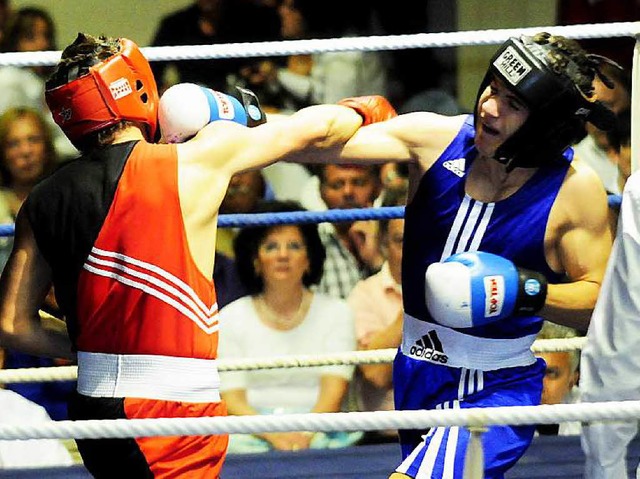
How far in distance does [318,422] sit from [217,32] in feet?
8.31

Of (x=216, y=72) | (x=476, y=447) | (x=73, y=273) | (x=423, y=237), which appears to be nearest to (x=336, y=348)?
(x=216, y=72)

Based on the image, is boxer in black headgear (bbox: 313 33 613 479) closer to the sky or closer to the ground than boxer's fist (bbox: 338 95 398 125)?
closer to the ground

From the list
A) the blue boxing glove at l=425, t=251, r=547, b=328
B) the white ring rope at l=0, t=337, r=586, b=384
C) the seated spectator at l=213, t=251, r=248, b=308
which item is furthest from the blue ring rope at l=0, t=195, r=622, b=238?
the seated spectator at l=213, t=251, r=248, b=308

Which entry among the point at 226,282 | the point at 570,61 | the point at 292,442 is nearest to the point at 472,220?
the point at 570,61

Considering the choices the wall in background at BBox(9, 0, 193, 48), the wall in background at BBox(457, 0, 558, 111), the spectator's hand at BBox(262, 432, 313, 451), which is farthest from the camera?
the wall in background at BBox(457, 0, 558, 111)

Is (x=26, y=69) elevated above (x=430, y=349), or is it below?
above

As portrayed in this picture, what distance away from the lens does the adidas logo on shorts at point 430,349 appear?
261 centimetres

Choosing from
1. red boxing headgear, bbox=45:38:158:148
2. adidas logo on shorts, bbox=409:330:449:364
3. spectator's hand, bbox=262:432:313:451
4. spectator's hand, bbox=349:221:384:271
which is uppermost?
red boxing headgear, bbox=45:38:158:148

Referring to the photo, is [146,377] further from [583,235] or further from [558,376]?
[558,376]

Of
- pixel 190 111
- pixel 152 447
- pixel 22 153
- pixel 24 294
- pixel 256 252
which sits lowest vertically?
pixel 256 252

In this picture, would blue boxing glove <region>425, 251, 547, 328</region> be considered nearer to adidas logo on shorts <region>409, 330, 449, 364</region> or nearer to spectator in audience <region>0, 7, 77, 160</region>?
adidas logo on shorts <region>409, 330, 449, 364</region>

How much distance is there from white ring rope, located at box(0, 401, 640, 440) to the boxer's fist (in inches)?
34.1

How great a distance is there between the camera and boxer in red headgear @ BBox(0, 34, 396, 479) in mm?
2395

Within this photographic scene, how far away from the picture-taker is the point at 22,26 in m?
4.22
